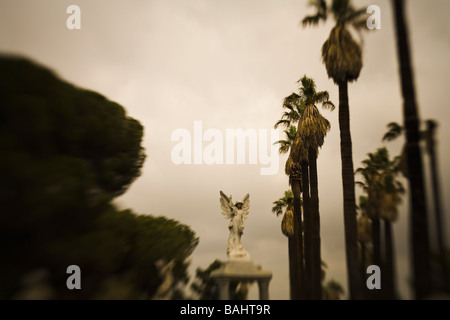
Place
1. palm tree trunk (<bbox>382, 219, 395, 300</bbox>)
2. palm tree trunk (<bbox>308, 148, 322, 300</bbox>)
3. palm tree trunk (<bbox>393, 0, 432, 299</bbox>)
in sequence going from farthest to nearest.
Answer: palm tree trunk (<bbox>382, 219, 395, 300</bbox>), palm tree trunk (<bbox>308, 148, 322, 300</bbox>), palm tree trunk (<bbox>393, 0, 432, 299</bbox>)

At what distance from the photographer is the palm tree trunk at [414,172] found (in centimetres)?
1078

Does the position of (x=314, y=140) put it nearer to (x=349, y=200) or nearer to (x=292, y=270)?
(x=349, y=200)

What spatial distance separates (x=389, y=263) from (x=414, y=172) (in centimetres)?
1320

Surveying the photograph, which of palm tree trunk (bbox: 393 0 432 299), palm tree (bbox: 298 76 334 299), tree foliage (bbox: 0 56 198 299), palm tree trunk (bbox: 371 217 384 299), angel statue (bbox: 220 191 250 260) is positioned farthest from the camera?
palm tree trunk (bbox: 371 217 384 299)

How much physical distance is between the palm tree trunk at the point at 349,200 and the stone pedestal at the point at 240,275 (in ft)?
11.9

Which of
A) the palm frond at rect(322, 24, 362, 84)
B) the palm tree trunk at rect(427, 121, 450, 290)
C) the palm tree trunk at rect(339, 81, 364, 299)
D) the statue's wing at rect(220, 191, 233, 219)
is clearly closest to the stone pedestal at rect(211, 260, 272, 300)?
the statue's wing at rect(220, 191, 233, 219)

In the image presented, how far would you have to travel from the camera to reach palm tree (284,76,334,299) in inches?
739

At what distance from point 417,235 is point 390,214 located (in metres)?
13.5

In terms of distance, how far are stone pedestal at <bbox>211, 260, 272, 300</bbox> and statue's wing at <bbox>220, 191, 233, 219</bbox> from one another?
2.37 m

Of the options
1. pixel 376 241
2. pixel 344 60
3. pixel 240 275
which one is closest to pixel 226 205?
pixel 240 275

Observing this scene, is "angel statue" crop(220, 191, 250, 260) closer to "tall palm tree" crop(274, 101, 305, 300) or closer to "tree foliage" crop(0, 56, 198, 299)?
"tree foliage" crop(0, 56, 198, 299)

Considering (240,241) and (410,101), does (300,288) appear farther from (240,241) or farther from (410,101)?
(410,101)

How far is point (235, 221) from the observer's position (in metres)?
16.6

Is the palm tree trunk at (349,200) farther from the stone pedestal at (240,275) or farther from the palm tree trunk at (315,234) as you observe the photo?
the palm tree trunk at (315,234)
